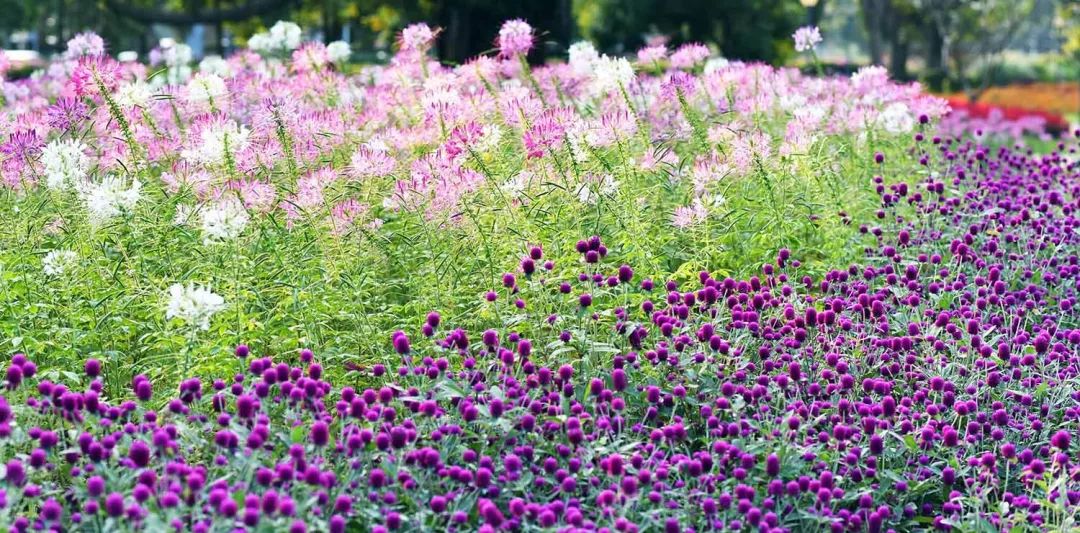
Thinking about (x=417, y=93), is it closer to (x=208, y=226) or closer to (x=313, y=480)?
(x=208, y=226)

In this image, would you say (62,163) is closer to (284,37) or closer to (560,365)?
(560,365)

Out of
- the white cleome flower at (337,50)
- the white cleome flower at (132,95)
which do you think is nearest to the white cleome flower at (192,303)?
the white cleome flower at (132,95)

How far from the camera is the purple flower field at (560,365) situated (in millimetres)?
3236

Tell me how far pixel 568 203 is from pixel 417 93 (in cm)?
222

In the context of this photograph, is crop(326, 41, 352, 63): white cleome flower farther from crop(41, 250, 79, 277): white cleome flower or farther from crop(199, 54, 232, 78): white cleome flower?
crop(41, 250, 79, 277): white cleome flower

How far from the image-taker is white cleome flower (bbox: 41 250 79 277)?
4511 mm

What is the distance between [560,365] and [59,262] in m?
1.88

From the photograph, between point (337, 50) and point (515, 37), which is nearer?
point (515, 37)

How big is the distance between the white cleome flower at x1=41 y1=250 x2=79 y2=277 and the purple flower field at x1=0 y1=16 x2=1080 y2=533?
0.05 ft

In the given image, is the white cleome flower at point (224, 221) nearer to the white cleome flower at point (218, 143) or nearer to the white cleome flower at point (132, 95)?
the white cleome flower at point (218, 143)

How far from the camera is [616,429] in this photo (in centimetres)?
390

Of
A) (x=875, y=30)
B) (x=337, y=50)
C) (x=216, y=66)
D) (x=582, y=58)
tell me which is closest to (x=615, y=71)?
(x=582, y=58)

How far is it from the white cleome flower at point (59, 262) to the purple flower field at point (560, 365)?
16 millimetres

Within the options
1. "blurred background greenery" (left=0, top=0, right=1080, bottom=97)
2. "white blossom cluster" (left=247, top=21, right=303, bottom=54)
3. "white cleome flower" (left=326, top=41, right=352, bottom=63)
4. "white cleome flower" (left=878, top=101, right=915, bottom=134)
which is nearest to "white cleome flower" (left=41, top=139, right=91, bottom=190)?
"white cleome flower" (left=326, top=41, right=352, bottom=63)
